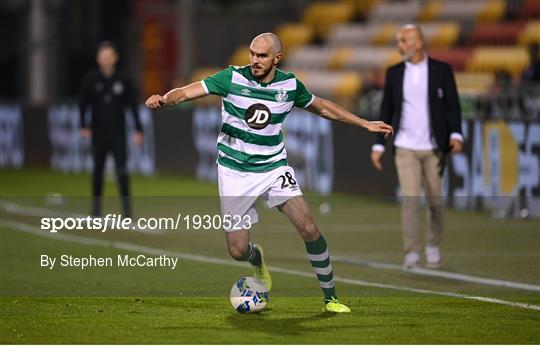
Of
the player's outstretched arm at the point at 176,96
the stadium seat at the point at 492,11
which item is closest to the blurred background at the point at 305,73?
the stadium seat at the point at 492,11

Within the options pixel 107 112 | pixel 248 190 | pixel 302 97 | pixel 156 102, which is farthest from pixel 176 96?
pixel 107 112

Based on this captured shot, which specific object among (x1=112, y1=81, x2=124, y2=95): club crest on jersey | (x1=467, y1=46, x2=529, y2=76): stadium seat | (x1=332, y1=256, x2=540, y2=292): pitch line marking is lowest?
(x1=332, y1=256, x2=540, y2=292): pitch line marking

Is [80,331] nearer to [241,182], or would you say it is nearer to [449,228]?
[241,182]

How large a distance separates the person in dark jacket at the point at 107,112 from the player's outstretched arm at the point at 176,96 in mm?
8426

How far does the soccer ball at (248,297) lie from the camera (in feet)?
33.8

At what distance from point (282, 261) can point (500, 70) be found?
37.7 ft

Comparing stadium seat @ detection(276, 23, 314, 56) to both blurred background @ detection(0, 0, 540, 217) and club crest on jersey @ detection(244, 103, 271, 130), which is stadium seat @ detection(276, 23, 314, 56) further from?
club crest on jersey @ detection(244, 103, 271, 130)

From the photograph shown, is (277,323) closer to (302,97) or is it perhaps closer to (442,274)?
(302,97)

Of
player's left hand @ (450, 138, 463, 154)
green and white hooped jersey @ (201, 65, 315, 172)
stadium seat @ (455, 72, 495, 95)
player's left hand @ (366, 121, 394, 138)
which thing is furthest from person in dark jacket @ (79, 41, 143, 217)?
stadium seat @ (455, 72, 495, 95)

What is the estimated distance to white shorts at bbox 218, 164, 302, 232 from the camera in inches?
407

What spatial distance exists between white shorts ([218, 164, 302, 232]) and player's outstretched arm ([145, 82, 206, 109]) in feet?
2.12

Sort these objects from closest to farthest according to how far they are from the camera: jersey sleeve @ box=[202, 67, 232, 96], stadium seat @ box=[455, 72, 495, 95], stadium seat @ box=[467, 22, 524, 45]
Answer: jersey sleeve @ box=[202, 67, 232, 96] → stadium seat @ box=[455, 72, 495, 95] → stadium seat @ box=[467, 22, 524, 45]
